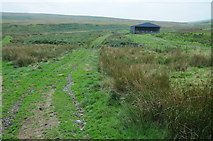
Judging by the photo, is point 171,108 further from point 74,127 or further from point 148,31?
point 148,31

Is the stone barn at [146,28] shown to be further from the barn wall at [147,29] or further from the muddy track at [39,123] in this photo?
the muddy track at [39,123]

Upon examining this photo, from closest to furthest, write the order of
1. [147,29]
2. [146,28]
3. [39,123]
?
1. [39,123]
2. [146,28]
3. [147,29]

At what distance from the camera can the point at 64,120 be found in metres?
4.43

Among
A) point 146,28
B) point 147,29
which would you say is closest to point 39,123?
point 146,28

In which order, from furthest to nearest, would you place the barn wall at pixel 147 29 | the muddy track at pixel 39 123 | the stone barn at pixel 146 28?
the barn wall at pixel 147 29 < the stone barn at pixel 146 28 < the muddy track at pixel 39 123

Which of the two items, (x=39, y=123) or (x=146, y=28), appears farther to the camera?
(x=146, y=28)

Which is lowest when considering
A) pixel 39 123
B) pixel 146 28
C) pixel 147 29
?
pixel 39 123

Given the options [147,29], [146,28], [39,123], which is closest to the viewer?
[39,123]

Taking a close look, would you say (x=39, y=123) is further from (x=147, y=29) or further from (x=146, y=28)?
(x=147, y=29)

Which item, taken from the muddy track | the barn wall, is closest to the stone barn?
the barn wall

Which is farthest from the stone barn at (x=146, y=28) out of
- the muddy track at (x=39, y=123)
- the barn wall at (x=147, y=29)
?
the muddy track at (x=39, y=123)

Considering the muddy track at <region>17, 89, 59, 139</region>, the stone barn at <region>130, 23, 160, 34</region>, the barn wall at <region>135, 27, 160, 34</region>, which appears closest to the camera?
the muddy track at <region>17, 89, 59, 139</region>

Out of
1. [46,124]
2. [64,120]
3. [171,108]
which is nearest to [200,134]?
[171,108]

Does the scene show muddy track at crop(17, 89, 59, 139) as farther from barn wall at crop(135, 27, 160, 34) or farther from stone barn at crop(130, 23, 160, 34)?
barn wall at crop(135, 27, 160, 34)
